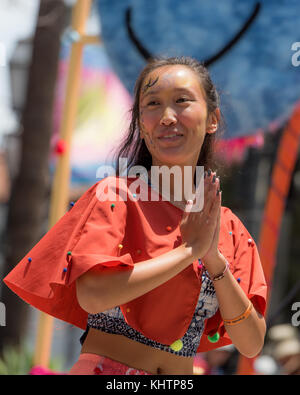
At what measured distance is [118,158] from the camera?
189 centimetres

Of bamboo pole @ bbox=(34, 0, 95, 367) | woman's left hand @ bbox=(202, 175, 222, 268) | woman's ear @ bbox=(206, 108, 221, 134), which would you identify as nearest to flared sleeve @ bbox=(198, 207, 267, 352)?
woman's left hand @ bbox=(202, 175, 222, 268)

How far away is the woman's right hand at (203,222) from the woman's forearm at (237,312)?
9cm

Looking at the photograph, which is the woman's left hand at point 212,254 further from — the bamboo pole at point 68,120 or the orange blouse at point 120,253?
the bamboo pole at point 68,120

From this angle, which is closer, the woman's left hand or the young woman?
the young woman

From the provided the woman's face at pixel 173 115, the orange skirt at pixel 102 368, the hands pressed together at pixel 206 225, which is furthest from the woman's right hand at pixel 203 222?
the orange skirt at pixel 102 368

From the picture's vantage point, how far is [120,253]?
157 centimetres

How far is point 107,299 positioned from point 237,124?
2390 millimetres

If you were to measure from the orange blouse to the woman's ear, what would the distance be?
0.27 m

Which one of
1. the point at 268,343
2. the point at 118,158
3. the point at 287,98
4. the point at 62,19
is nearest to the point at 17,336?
the point at 268,343

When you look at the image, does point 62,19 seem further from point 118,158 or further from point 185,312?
point 185,312

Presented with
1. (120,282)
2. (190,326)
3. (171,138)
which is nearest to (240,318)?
(190,326)

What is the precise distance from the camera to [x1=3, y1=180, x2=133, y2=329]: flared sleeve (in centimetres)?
146

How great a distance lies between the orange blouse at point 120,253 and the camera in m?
1.51

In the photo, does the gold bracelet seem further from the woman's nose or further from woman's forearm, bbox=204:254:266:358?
the woman's nose
